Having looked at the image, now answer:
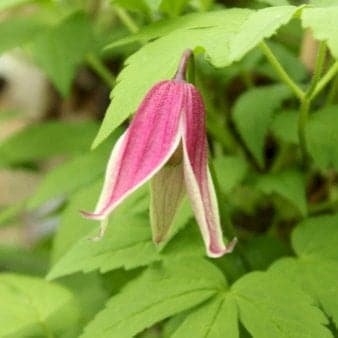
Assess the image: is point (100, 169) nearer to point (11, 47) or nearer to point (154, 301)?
point (11, 47)

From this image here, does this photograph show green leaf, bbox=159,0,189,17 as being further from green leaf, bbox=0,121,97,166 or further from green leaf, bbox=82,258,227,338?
green leaf, bbox=0,121,97,166

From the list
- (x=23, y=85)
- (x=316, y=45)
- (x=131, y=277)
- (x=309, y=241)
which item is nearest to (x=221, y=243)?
(x=309, y=241)

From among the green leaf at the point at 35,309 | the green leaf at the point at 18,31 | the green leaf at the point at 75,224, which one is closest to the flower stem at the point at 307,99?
the green leaf at the point at 75,224

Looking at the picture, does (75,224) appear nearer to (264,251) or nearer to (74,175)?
(74,175)

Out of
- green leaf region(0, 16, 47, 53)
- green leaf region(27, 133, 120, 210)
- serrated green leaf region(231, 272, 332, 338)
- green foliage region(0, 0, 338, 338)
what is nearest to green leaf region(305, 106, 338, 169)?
green foliage region(0, 0, 338, 338)

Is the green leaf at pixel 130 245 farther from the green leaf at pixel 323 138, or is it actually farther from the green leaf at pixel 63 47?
the green leaf at pixel 63 47

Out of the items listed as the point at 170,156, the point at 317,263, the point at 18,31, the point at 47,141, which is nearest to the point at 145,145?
the point at 170,156
